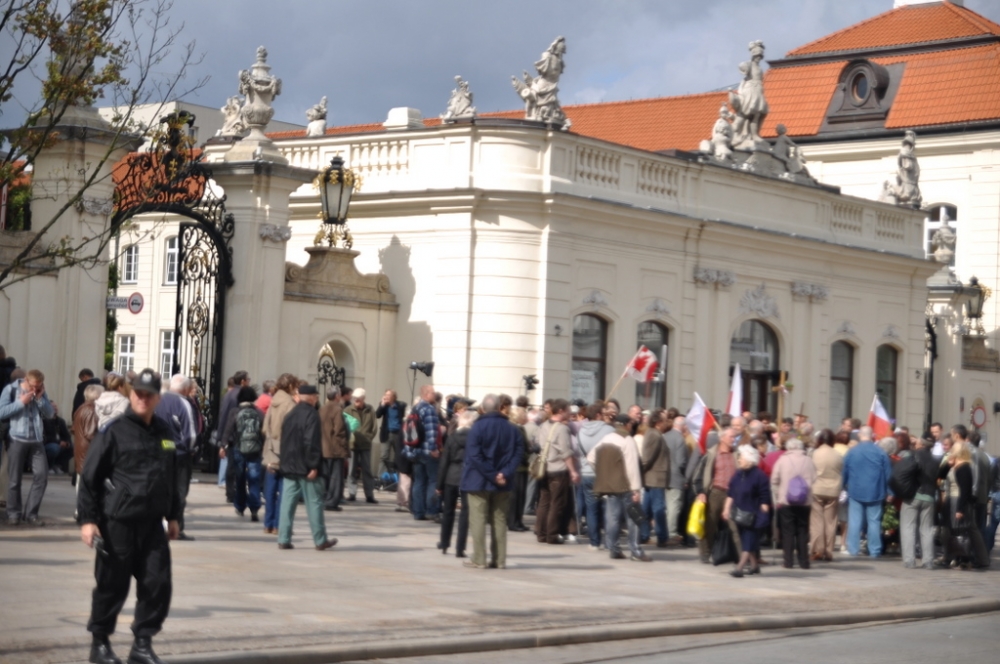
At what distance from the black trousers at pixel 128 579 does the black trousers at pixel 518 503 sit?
10435mm

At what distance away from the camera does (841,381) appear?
33.8 m

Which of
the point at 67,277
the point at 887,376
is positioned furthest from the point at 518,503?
the point at 887,376

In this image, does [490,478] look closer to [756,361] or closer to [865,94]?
[756,361]

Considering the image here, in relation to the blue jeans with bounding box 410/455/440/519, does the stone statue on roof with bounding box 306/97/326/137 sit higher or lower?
higher

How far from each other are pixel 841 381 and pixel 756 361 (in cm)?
336

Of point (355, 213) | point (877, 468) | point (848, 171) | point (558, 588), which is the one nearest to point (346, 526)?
point (558, 588)

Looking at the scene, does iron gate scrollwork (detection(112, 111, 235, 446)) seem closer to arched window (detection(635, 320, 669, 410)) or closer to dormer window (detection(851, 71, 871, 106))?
→ arched window (detection(635, 320, 669, 410))

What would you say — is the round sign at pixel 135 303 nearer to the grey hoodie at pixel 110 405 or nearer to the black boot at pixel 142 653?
the grey hoodie at pixel 110 405

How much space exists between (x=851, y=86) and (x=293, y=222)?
71.9 ft

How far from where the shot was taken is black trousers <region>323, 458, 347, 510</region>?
65.8 ft

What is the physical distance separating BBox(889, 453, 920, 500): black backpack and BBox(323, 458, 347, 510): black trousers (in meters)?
6.64

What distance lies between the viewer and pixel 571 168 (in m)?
26.5

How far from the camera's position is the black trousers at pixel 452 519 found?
1598 centimetres

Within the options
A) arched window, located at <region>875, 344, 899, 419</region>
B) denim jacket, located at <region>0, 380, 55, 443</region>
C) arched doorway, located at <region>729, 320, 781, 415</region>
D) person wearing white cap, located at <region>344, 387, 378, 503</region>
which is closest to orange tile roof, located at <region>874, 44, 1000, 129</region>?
arched window, located at <region>875, 344, 899, 419</region>
